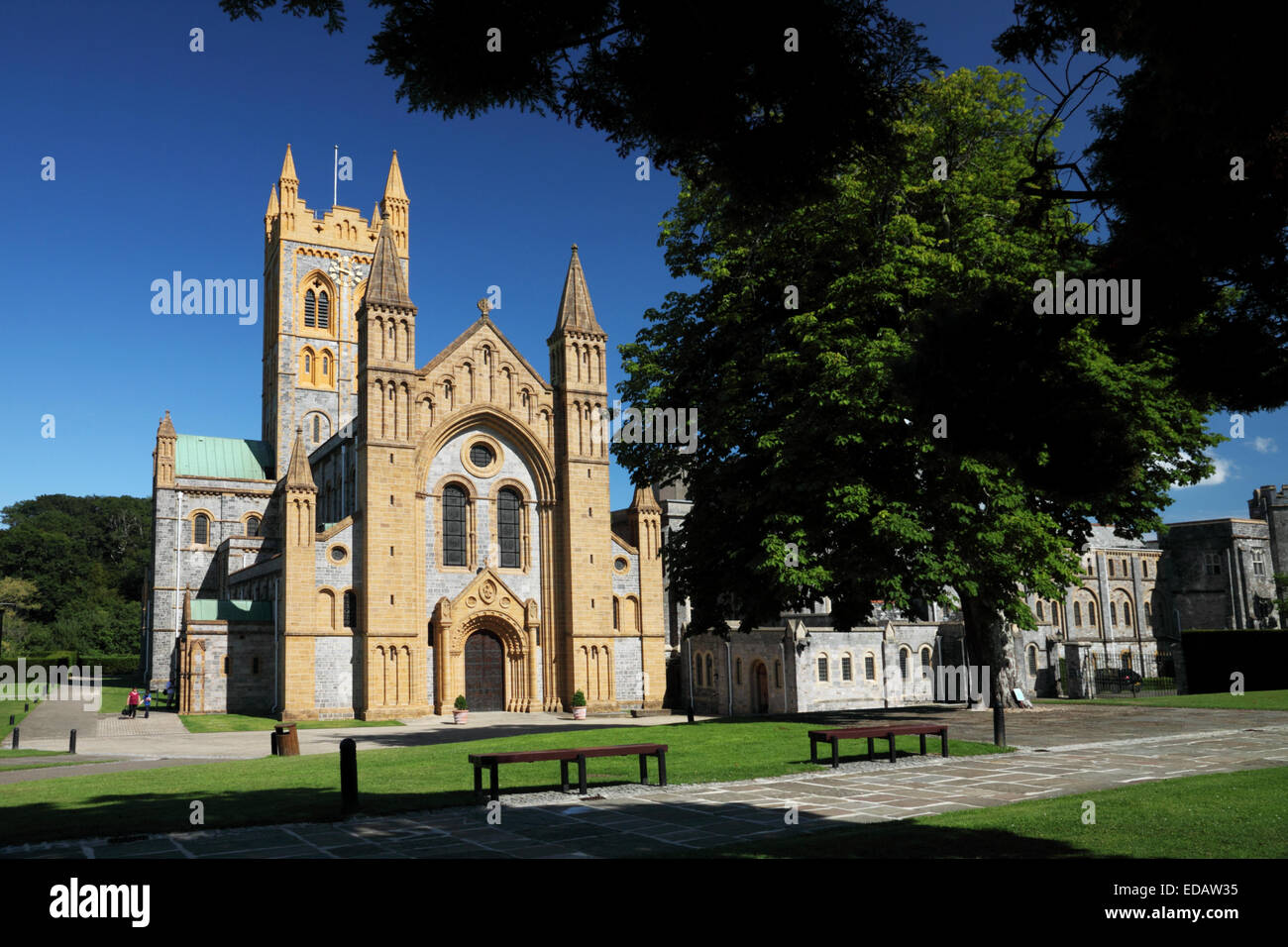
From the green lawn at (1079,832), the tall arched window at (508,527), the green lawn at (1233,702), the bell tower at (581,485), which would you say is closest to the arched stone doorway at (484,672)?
the bell tower at (581,485)

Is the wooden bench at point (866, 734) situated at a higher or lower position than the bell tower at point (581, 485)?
lower

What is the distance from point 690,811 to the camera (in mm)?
11234

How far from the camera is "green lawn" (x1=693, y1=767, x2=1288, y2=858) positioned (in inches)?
316

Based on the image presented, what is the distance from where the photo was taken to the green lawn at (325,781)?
11.4m

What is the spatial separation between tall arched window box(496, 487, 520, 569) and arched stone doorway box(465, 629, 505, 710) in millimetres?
3448

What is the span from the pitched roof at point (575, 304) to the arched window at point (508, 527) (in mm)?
8200

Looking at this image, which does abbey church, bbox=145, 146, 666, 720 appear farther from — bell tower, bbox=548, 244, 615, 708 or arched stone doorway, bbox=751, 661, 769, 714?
arched stone doorway, bbox=751, 661, 769, 714

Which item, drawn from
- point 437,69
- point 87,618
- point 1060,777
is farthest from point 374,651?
point 87,618

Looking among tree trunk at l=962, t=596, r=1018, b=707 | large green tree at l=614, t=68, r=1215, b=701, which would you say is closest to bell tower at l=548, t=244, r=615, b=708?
large green tree at l=614, t=68, r=1215, b=701

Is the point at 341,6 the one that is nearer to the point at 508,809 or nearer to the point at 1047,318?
the point at 1047,318

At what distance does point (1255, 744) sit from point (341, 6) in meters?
18.2

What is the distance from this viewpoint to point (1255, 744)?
16.6m

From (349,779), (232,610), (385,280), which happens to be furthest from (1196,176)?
(232,610)

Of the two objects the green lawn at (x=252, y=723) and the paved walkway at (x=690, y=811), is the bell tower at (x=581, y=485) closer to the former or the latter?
the green lawn at (x=252, y=723)
